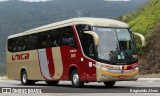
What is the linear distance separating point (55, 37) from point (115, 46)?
14.7ft

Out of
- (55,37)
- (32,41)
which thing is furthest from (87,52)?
(32,41)

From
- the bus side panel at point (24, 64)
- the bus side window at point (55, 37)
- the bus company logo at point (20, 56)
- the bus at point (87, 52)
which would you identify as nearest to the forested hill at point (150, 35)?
the bus side panel at point (24, 64)

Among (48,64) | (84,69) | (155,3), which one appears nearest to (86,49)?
(84,69)

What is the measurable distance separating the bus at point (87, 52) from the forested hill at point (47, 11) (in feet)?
291

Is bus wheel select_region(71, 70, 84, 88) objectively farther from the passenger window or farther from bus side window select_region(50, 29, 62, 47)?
the passenger window

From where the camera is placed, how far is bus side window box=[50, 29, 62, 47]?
82.5 feet

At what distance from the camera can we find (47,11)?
159500mm

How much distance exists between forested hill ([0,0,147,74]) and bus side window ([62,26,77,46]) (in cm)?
9066

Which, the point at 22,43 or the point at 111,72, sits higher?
the point at 22,43

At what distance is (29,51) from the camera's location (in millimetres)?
29078

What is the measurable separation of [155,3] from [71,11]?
350ft

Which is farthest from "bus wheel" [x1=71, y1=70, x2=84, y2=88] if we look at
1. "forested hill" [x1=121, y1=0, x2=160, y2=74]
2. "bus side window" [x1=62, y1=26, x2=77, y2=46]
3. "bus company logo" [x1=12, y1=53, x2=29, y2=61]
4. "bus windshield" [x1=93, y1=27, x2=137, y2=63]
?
"forested hill" [x1=121, y1=0, x2=160, y2=74]

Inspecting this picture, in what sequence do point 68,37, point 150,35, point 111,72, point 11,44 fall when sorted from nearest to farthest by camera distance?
point 111,72 < point 68,37 < point 11,44 < point 150,35

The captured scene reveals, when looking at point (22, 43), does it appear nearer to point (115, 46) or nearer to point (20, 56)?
point (20, 56)
